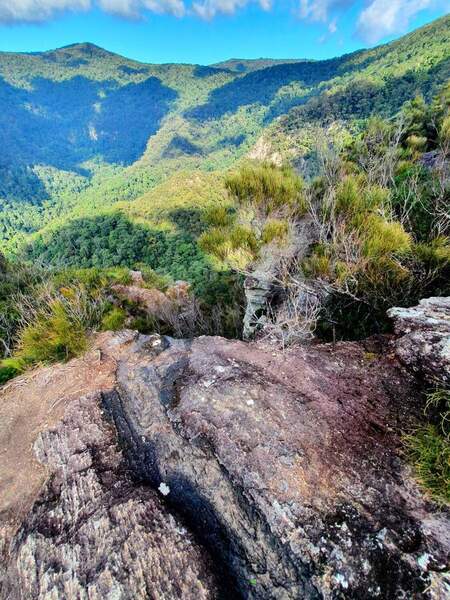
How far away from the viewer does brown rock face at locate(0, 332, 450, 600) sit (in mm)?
1974

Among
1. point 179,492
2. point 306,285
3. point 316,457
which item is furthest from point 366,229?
point 179,492

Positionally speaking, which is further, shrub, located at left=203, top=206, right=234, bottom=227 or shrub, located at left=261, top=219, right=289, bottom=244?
shrub, located at left=203, top=206, right=234, bottom=227

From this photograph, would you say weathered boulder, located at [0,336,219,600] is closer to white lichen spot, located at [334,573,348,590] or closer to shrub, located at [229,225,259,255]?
white lichen spot, located at [334,573,348,590]

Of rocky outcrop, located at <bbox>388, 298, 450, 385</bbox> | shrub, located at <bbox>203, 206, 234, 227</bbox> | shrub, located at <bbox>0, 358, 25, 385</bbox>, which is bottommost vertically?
shrub, located at <bbox>0, 358, 25, 385</bbox>

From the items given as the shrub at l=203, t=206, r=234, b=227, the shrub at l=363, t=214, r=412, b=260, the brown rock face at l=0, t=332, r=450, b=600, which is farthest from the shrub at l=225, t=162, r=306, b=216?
the brown rock face at l=0, t=332, r=450, b=600

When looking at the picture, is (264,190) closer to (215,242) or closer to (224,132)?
(215,242)

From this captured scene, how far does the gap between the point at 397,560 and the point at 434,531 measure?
0.33 metres

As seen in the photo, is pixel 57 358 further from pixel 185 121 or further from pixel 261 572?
pixel 185 121

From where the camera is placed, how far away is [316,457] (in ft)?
8.34

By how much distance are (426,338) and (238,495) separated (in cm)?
241

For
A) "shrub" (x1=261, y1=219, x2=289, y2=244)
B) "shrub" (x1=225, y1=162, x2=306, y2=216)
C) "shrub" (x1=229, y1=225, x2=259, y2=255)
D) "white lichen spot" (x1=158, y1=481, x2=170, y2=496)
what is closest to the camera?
"white lichen spot" (x1=158, y1=481, x2=170, y2=496)

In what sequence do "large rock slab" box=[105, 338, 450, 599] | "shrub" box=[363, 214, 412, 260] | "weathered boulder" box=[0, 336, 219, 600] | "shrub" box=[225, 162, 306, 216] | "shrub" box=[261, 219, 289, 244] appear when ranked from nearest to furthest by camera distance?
"large rock slab" box=[105, 338, 450, 599]
"weathered boulder" box=[0, 336, 219, 600]
"shrub" box=[363, 214, 412, 260]
"shrub" box=[261, 219, 289, 244]
"shrub" box=[225, 162, 306, 216]

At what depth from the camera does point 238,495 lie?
2.44m

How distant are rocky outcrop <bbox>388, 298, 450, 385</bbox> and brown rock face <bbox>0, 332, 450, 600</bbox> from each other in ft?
0.77
